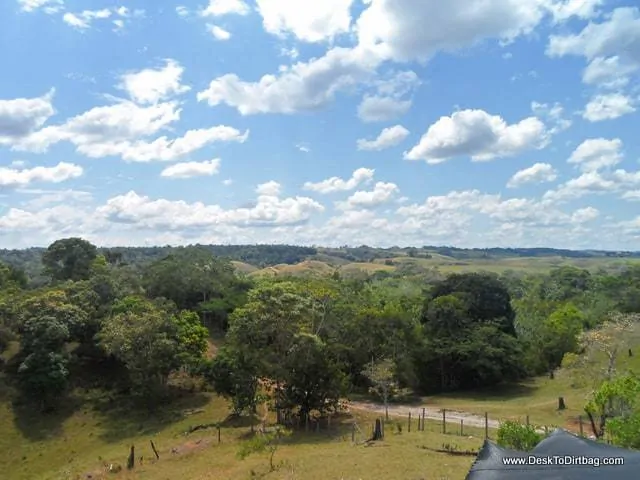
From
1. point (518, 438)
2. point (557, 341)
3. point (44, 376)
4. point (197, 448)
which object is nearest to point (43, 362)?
point (44, 376)

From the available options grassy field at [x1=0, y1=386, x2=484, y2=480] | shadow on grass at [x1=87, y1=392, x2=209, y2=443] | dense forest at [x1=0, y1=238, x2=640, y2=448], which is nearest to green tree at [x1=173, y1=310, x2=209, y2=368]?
dense forest at [x1=0, y1=238, x2=640, y2=448]

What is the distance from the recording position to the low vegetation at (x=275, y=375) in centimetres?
2969

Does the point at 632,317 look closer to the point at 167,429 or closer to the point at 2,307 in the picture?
the point at 167,429

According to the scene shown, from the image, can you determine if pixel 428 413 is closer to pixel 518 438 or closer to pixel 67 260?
pixel 518 438

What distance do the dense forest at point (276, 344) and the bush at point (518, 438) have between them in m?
18.1

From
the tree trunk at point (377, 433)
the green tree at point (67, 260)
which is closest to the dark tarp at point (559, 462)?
the tree trunk at point (377, 433)

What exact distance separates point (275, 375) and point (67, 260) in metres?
47.3

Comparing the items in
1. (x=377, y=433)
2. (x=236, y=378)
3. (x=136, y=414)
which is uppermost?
(x=236, y=378)

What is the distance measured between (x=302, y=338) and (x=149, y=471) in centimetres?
1137

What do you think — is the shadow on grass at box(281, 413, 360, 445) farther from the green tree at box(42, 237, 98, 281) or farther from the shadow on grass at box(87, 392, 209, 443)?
the green tree at box(42, 237, 98, 281)

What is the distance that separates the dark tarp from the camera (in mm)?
11617

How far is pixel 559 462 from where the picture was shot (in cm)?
1238

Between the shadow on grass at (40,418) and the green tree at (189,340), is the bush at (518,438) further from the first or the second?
the shadow on grass at (40,418)

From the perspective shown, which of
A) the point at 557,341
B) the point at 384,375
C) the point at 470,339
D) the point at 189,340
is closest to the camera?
the point at 384,375
